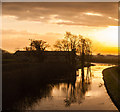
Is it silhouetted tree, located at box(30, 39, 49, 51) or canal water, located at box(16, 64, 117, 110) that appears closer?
canal water, located at box(16, 64, 117, 110)

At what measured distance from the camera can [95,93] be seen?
93.7ft

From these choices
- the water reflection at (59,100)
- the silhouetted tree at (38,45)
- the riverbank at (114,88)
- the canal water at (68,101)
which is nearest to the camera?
the canal water at (68,101)

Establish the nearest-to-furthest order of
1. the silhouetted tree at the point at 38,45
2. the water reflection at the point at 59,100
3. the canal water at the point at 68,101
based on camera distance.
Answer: the canal water at the point at 68,101 < the water reflection at the point at 59,100 < the silhouetted tree at the point at 38,45

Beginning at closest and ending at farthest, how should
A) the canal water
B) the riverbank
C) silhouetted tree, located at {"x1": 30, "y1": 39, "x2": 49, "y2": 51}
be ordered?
the canal water, the riverbank, silhouetted tree, located at {"x1": 30, "y1": 39, "x2": 49, "y2": 51}

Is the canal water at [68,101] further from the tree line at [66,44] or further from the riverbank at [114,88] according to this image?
the tree line at [66,44]

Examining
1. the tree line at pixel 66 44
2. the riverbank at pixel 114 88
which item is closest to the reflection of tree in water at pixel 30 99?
the riverbank at pixel 114 88

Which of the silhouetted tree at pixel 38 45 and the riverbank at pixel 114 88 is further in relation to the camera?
the silhouetted tree at pixel 38 45

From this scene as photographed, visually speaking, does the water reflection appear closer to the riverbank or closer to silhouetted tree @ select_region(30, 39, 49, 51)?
the riverbank

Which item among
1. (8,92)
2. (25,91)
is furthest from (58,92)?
(8,92)

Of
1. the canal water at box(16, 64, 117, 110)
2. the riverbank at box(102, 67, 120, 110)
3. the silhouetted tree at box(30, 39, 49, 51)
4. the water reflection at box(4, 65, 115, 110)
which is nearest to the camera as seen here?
the canal water at box(16, 64, 117, 110)

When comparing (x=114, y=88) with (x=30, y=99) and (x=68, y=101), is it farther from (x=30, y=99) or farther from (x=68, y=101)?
(x=30, y=99)

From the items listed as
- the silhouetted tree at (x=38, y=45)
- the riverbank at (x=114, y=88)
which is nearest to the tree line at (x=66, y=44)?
the silhouetted tree at (x=38, y=45)

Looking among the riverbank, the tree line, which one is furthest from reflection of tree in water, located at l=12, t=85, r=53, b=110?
the tree line

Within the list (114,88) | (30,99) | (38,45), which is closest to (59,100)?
(30,99)
